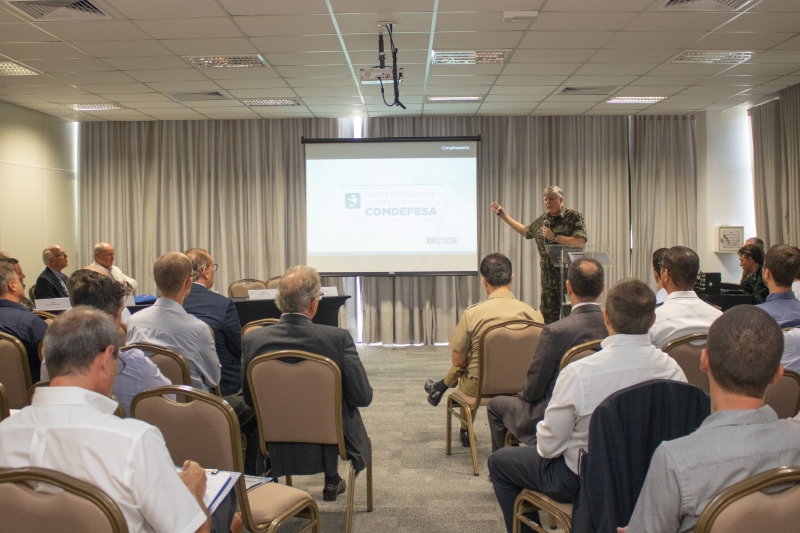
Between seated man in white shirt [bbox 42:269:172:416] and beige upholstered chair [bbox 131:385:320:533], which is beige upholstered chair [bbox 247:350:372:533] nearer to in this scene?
seated man in white shirt [bbox 42:269:172:416]

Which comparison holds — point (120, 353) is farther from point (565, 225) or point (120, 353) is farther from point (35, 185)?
point (35, 185)

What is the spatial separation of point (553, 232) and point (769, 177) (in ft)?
10.1

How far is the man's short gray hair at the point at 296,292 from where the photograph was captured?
2.89 metres

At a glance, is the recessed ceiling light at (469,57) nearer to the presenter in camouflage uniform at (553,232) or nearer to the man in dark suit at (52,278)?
the presenter in camouflage uniform at (553,232)

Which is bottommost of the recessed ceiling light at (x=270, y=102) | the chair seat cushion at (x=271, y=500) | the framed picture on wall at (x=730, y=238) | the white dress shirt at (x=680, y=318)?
the chair seat cushion at (x=271, y=500)

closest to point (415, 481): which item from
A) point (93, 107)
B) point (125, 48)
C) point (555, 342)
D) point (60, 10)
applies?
point (555, 342)

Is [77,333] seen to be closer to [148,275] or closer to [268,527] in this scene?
[268,527]

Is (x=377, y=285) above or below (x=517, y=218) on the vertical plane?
below

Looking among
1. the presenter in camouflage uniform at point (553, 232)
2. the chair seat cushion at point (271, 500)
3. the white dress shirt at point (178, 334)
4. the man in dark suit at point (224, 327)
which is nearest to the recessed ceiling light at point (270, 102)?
the presenter in camouflage uniform at point (553, 232)

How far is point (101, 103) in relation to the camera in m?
7.47

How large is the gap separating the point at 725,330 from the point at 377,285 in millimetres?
7377

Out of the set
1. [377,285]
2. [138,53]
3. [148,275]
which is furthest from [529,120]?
[148,275]

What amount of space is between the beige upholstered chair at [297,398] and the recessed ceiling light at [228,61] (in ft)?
12.4

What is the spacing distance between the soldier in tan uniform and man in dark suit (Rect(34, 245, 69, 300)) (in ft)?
15.0
